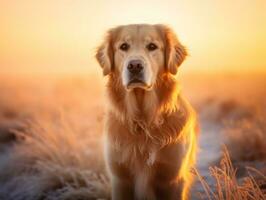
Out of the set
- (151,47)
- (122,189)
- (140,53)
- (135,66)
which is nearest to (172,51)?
(151,47)

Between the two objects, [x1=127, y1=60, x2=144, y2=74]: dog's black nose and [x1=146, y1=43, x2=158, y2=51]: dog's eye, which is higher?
[x1=146, y1=43, x2=158, y2=51]: dog's eye

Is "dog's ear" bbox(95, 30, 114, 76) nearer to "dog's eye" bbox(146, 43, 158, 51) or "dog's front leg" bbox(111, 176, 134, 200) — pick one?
"dog's eye" bbox(146, 43, 158, 51)

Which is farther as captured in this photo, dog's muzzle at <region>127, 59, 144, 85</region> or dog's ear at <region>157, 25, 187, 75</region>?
dog's ear at <region>157, 25, 187, 75</region>

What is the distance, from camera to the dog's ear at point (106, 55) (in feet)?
11.9

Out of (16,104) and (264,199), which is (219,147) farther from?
(16,104)

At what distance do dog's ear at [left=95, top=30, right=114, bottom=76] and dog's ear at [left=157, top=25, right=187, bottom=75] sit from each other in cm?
41

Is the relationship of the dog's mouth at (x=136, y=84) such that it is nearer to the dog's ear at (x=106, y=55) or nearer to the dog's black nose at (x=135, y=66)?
the dog's black nose at (x=135, y=66)

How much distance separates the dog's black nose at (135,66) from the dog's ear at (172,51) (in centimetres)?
35

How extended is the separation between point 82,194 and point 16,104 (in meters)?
7.82

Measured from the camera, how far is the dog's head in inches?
131

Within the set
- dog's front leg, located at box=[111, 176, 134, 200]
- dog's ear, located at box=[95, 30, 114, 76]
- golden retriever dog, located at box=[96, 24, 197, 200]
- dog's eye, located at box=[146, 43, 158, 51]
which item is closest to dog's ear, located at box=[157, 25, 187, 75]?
golden retriever dog, located at box=[96, 24, 197, 200]

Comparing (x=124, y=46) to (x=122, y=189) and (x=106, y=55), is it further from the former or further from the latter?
(x=122, y=189)

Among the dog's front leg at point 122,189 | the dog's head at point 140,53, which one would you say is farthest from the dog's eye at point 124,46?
the dog's front leg at point 122,189

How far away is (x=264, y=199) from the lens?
9.72 ft
